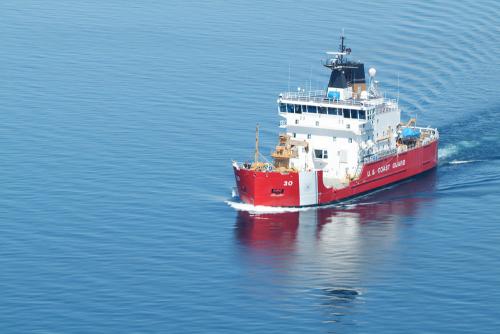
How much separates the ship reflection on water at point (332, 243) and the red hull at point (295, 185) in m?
0.97

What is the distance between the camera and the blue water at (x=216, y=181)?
78.4 meters

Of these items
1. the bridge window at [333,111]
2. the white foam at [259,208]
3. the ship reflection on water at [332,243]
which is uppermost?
the bridge window at [333,111]

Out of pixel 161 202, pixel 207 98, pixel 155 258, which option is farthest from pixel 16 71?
pixel 155 258

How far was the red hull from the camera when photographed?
98.9 meters

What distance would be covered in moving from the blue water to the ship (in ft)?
5.32

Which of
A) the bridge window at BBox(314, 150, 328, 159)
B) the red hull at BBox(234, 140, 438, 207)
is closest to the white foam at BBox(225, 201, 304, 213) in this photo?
the red hull at BBox(234, 140, 438, 207)

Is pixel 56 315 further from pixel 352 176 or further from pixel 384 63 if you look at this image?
pixel 384 63

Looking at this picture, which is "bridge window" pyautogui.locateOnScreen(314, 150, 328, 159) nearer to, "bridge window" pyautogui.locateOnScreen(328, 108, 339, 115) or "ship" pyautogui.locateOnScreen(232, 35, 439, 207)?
"ship" pyautogui.locateOnScreen(232, 35, 439, 207)

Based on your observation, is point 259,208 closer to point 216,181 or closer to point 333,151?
point 216,181

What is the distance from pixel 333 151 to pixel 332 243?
15969 mm

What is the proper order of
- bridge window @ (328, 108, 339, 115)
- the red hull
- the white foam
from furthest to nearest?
bridge window @ (328, 108, 339, 115), the white foam, the red hull

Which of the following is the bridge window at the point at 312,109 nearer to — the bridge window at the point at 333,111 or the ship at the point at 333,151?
the ship at the point at 333,151

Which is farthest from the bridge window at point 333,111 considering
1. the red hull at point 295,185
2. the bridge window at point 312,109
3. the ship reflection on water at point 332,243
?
the ship reflection on water at point 332,243

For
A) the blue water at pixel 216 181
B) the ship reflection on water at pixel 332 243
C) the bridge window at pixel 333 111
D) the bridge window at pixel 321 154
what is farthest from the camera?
Answer: the bridge window at pixel 321 154
